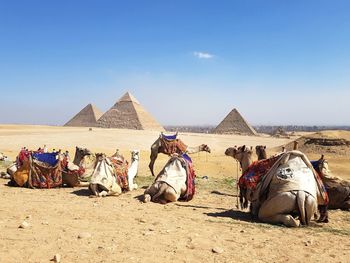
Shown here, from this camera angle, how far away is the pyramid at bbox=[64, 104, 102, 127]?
8675cm

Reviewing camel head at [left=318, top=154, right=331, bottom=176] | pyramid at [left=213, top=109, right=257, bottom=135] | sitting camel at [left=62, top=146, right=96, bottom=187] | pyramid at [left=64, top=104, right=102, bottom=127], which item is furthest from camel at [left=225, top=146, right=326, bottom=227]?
pyramid at [left=64, top=104, right=102, bottom=127]

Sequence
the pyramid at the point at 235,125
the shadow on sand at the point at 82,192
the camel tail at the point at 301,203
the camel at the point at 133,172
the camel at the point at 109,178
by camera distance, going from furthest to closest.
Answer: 1. the pyramid at the point at 235,125
2. the camel at the point at 133,172
3. the shadow on sand at the point at 82,192
4. the camel at the point at 109,178
5. the camel tail at the point at 301,203

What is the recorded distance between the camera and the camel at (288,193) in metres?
6.03

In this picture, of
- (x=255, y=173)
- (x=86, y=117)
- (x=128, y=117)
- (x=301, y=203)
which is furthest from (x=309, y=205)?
(x=86, y=117)

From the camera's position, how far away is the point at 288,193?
6.02 metres

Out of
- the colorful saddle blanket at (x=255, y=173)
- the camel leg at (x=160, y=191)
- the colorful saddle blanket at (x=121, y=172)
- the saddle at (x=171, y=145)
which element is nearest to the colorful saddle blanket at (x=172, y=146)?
the saddle at (x=171, y=145)

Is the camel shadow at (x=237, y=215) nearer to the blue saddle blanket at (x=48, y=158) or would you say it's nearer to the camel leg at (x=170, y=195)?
the camel leg at (x=170, y=195)

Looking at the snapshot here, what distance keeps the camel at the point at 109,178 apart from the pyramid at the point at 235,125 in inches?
2819

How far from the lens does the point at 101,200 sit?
813cm

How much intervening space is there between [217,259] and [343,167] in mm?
17272

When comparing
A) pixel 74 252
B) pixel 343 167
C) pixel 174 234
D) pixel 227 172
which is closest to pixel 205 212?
pixel 174 234

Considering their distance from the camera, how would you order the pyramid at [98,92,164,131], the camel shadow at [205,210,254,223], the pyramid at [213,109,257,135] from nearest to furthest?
the camel shadow at [205,210,254,223] < the pyramid at [98,92,164,131] < the pyramid at [213,109,257,135]

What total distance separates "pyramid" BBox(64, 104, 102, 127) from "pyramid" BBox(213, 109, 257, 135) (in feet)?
89.1

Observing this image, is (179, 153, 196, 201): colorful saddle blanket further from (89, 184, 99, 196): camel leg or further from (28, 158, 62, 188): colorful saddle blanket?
(28, 158, 62, 188): colorful saddle blanket
